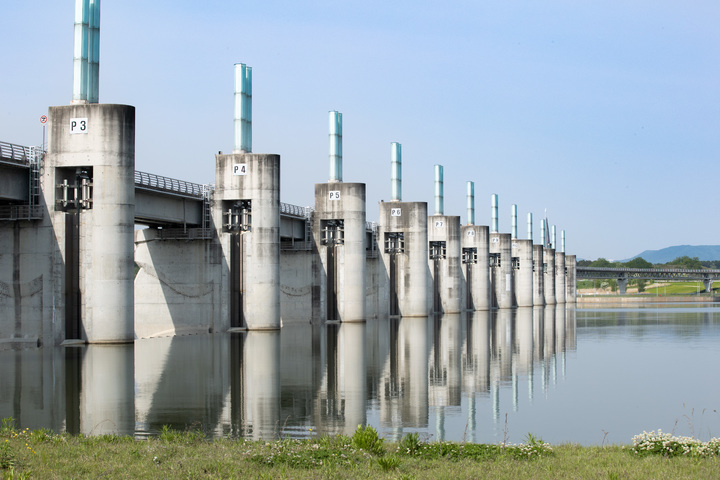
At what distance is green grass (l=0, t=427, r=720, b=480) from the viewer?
39.3 feet

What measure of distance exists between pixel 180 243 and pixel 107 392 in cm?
2922

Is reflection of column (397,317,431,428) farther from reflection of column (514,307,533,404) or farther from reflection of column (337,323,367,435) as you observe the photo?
reflection of column (514,307,533,404)

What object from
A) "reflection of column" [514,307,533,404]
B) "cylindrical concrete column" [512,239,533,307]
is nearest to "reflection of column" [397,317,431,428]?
"reflection of column" [514,307,533,404]

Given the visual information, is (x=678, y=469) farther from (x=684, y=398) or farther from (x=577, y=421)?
(x=684, y=398)

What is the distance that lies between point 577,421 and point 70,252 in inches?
971

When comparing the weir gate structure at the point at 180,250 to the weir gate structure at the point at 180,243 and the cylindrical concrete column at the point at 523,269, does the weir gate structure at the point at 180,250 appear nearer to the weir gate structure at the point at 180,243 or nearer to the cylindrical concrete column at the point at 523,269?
the weir gate structure at the point at 180,243

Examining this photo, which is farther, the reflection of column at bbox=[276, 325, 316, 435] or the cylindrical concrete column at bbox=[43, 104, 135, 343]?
the cylindrical concrete column at bbox=[43, 104, 135, 343]

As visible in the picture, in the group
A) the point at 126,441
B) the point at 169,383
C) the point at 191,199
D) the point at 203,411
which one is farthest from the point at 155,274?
the point at 126,441

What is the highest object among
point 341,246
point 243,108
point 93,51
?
point 93,51

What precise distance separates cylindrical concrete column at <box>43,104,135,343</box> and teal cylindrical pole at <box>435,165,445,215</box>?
5271cm

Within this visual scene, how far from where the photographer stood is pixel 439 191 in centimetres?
8856

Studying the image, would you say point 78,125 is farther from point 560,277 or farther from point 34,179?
point 560,277

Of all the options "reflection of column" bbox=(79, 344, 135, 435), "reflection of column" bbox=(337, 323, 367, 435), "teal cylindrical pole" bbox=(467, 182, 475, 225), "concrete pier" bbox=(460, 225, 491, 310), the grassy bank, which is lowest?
"reflection of column" bbox=(337, 323, 367, 435)

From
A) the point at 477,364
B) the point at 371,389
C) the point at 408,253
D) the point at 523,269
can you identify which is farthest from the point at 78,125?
the point at 523,269
